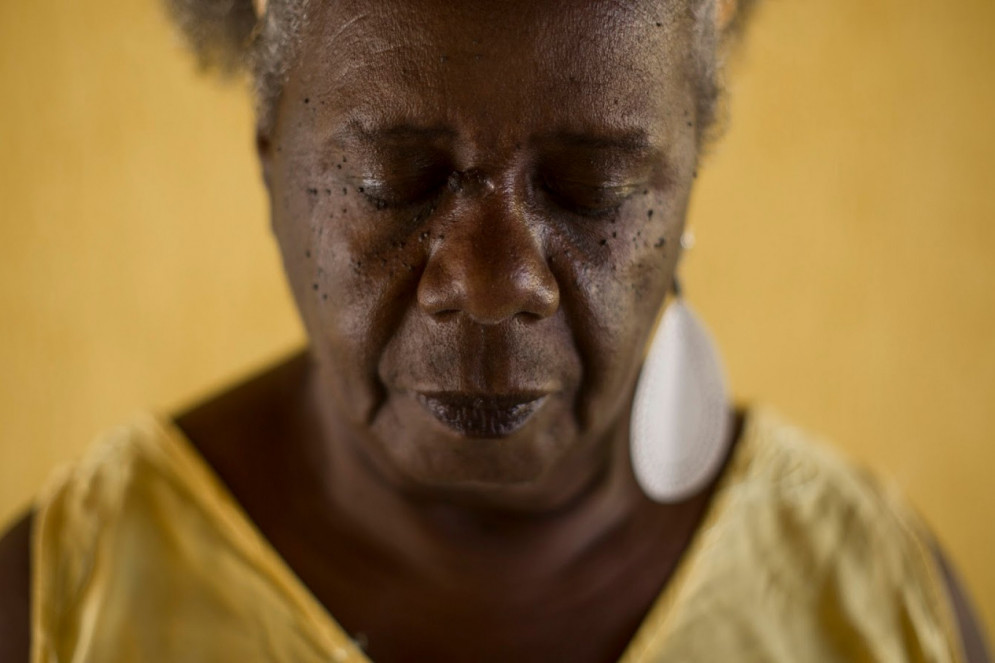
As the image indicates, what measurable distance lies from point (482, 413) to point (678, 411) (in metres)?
0.28

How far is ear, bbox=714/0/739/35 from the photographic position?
0.79 meters

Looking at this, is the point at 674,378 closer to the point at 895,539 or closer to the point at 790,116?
the point at 895,539

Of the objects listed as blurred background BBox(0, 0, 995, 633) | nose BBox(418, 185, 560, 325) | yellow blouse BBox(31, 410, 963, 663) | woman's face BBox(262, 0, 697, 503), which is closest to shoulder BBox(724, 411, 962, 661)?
yellow blouse BBox(31, 410, 963, 663)

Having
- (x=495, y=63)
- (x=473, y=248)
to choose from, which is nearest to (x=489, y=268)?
(x=473, y=248)

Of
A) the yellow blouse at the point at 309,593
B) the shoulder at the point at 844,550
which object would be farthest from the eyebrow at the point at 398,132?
the shoulder at the point at 844,550

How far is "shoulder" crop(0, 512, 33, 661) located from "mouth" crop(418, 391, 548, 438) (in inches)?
13.7

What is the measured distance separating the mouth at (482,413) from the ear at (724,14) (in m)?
0.30

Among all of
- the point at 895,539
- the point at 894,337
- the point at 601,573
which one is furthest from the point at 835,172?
the point at 601,573

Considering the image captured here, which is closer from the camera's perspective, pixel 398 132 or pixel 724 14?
pixel 398 132

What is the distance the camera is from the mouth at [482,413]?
28.1 inches

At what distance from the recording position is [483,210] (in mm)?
672

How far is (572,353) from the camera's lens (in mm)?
723

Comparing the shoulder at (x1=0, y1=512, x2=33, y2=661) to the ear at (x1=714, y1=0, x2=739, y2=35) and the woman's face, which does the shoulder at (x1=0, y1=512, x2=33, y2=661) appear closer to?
the woman's face

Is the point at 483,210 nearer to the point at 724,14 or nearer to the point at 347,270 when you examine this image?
the point at 347,270
